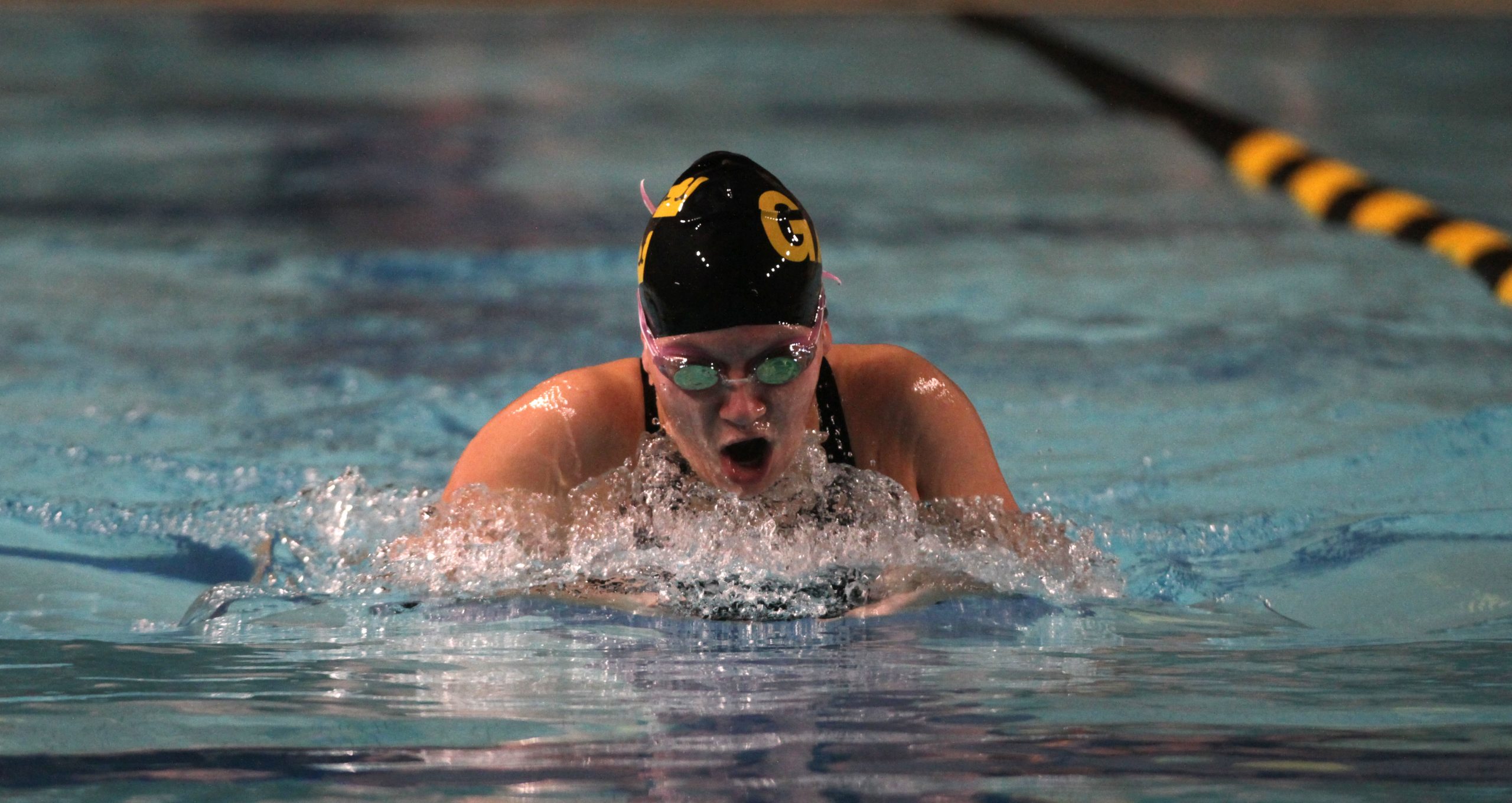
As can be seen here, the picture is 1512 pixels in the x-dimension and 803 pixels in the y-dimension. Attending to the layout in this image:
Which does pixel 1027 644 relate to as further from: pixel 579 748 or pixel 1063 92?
pixel 1063 92

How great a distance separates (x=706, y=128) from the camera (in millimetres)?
8594

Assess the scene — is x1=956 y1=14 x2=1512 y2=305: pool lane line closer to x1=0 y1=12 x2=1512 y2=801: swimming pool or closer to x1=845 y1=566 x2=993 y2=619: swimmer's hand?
x1=0 y1=12 x2=1512 y2=801: swimming pool

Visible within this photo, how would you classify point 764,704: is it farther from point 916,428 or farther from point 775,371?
point 916,428

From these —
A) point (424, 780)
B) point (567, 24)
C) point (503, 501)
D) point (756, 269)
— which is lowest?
point (424, 780)

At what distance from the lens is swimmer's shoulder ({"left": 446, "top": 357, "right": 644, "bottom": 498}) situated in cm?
273

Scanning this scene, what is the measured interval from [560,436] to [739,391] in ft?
1.30

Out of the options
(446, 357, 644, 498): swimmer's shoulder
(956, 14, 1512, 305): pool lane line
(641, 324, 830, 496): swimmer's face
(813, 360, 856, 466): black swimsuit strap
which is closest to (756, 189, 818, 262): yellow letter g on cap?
(641, 324, 830, 496): swimmer's face

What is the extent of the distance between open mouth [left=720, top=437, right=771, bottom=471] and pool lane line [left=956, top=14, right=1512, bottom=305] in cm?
358

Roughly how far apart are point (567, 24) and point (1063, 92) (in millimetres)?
4489

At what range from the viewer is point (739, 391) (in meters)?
2.48

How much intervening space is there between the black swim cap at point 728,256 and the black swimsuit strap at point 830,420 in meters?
0.24

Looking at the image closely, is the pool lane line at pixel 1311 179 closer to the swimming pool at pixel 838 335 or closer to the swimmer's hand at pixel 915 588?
the swimming pool at pixel 838 335

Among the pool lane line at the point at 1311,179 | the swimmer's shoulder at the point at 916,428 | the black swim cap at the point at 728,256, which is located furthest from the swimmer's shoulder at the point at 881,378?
the pool lane line at the point at 1311,179

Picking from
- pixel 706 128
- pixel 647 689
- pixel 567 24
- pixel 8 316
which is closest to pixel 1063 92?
pixel 706 128
